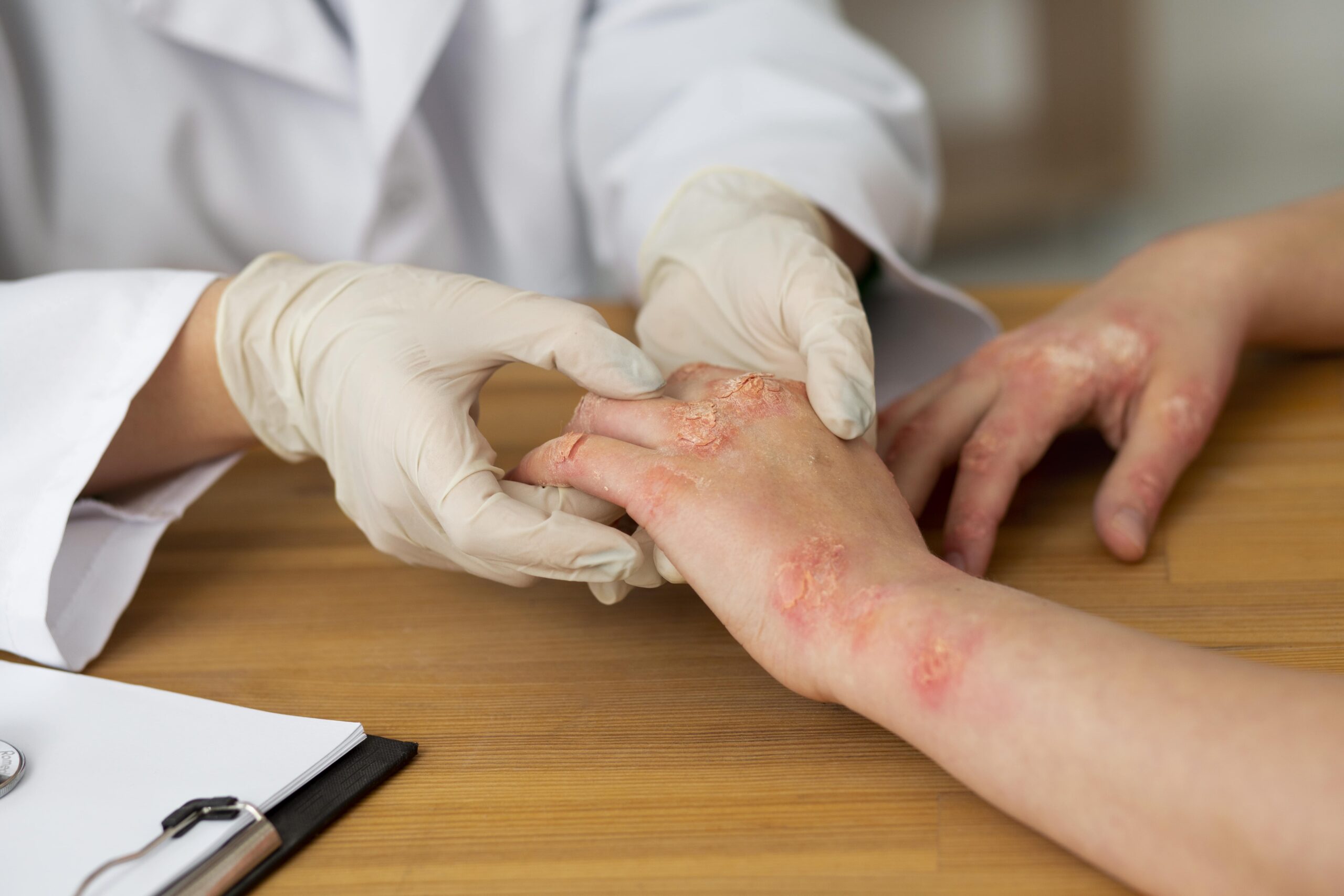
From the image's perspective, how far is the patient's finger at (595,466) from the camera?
70cm

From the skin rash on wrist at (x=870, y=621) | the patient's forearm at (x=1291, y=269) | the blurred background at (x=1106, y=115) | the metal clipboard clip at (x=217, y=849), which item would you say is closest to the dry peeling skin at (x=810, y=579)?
the skin rash on wrist at (x=870, y=621)

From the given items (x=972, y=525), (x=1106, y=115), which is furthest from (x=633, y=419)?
(x=1106, y=115)

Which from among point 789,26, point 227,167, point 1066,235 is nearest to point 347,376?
point 227,167

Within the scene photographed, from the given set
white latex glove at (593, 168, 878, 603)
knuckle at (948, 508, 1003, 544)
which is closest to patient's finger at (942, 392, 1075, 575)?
knuckle at (948, 508, 1003, 544)

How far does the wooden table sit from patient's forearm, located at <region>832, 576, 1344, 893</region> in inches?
1.5

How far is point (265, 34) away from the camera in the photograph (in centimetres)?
117

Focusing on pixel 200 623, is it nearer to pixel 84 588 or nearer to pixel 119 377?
pixel 84 588

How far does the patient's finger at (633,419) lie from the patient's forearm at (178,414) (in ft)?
1.14

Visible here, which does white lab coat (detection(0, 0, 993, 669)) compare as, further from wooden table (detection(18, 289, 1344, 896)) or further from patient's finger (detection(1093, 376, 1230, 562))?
patient's finger (detection(1093, 376, 1230, 562))

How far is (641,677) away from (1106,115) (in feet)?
13.6

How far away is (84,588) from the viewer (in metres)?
0.82

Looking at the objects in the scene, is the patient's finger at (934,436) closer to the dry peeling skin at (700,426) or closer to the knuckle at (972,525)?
the knuckle at (972,525)

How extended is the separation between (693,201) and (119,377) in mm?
566

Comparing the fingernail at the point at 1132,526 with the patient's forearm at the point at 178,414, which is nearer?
the fingernail at the point at 1132,526
